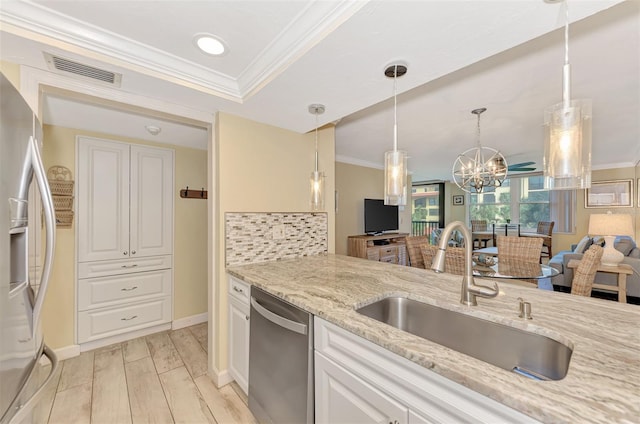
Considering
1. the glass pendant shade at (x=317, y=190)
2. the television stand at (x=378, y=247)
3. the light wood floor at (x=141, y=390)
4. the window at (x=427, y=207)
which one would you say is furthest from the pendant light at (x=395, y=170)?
the window at (x=427, y=207)

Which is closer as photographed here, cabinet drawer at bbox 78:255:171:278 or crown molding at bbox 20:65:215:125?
crown molding at bbox 20:65:215:125

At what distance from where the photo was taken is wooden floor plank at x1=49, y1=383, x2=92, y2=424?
5.53 feet

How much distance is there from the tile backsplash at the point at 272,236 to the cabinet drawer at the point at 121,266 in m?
1.38

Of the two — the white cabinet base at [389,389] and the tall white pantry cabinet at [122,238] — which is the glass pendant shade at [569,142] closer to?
the white cabinet base at [389,389]

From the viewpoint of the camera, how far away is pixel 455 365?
755mm

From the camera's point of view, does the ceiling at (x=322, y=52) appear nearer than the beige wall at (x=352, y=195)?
Yes

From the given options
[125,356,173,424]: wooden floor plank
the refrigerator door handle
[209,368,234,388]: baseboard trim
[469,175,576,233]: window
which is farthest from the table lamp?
the refrigerator door handle

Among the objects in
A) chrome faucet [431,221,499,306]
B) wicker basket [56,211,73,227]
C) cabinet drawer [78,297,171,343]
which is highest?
wicker basket [56,211,73,227]

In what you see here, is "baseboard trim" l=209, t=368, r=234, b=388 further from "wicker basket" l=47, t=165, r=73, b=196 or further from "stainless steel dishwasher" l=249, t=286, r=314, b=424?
"wicker basket" l=47, t=165, r=73, b=196

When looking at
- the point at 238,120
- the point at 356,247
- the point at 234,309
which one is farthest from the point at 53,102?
the point at 356,247

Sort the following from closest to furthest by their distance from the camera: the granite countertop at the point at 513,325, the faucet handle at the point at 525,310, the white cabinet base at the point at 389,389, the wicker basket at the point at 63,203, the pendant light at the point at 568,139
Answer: the granite countertop at the point at 513,325 → the white cabinet base at the point at 389,389 → the pendant light at the point at 568,139 → the faucet handle at the point at 525,310 → the wicker basket at the point at 63,203

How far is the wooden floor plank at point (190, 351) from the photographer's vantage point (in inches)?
87.3

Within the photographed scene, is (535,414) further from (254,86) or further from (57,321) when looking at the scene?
(57,321)

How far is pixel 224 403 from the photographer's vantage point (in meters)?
1.84
